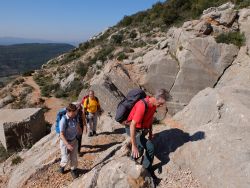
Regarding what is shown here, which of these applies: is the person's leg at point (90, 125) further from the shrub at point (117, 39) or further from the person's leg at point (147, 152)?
the shrub at point (117, 39)

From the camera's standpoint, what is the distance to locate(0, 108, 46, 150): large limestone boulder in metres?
15.5

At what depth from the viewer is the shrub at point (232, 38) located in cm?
1872

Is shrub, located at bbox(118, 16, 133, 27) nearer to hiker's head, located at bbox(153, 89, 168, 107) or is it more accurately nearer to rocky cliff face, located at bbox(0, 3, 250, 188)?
rocky cliff face, located at bbox(0, 3, 250, 188)

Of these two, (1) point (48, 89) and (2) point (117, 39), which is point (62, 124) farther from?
(2) point (117, 39)

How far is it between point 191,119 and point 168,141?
1.41 metres

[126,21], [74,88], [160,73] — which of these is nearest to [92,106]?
[160,73]

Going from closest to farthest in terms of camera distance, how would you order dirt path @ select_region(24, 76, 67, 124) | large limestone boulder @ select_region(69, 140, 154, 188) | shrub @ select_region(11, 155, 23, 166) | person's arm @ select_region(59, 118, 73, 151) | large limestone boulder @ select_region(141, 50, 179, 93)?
1. large limestone boulder @ select_region(69, 140, 154, 188)
2. person's arm @ select_region(59, 118, 73, 151)
3. shrub @ select_region(11, 155, 23, 166)
4. large limestone boulder @ select_region(141, 50, 179, 93)
5. dirt path @ select_region(24, 76, 67, 124)

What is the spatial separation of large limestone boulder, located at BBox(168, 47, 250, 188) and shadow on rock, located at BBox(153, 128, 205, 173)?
0.17 m

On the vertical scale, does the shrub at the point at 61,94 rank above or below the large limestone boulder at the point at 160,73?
below

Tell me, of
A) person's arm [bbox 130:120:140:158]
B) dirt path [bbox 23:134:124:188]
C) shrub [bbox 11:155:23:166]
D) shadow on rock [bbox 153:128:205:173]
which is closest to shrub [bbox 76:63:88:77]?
shrub [bbox 11:155:23:166]

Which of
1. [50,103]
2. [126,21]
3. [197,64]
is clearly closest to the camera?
[197,64]

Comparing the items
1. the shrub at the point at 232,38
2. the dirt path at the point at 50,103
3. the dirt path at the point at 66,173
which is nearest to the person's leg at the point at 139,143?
the dirt path at the point at 66,173

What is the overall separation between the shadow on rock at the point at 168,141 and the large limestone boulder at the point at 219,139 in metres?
0.17

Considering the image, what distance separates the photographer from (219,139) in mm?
7574
